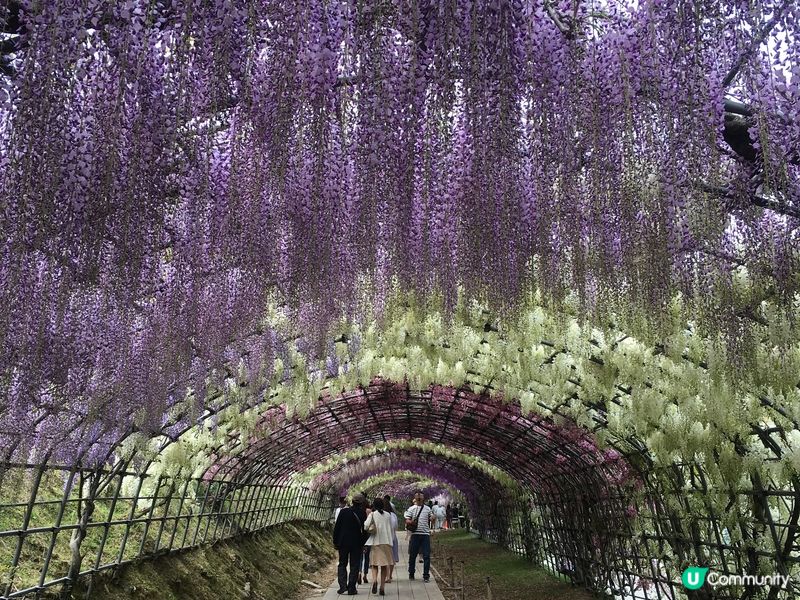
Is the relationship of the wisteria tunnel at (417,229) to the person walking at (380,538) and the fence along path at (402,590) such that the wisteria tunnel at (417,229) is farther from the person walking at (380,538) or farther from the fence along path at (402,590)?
the fence along path at (402,590)

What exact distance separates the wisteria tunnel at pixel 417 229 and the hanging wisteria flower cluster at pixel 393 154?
0.07ft

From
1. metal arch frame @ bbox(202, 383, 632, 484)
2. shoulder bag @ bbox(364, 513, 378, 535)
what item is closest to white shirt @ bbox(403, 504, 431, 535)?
metal arch frame @ bbox(202, 383, 632, 484)

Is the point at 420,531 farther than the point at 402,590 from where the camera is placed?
Yes

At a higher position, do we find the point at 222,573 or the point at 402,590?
the point at 222,573

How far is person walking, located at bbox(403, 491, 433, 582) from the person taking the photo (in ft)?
47.0

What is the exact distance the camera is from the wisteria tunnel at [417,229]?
316cm

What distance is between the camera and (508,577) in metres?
16.3

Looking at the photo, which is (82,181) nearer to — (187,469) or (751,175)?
(751,175)

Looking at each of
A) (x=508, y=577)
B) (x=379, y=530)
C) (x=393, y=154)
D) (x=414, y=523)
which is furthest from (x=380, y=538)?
(x=393, y=154)

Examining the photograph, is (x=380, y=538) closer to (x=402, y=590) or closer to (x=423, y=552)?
(x=402, y=590)

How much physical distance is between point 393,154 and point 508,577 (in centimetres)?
1444

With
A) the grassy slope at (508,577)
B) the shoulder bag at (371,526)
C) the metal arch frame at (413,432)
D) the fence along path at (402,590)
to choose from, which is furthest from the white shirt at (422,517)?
the shoulder bag at (371,526)

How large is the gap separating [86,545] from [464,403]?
688 cm

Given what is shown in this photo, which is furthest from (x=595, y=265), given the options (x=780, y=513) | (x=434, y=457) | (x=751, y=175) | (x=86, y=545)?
(x=434, y=457)
